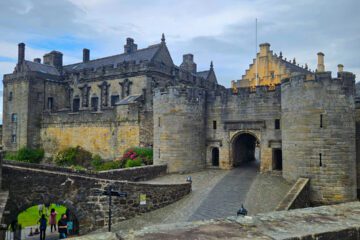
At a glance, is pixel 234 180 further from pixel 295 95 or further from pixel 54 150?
pixel 54 150

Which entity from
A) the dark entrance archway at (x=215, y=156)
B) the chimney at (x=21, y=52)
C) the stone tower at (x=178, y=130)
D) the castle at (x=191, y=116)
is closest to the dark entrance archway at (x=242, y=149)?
the castle at (x=191, y=116)

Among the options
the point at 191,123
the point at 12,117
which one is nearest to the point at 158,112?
the point at 191,123

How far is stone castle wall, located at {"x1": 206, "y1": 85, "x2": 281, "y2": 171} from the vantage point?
2095 cm

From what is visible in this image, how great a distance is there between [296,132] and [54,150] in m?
28.6

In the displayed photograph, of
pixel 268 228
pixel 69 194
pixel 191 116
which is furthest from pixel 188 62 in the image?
A: pixel 268 228

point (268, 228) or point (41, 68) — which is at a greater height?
point (41, 68)

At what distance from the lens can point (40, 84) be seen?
128 feet

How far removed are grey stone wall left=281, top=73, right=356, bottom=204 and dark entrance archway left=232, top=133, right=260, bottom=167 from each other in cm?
611

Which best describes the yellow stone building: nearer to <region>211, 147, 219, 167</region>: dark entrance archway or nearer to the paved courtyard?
<region>211, 147, 219, 167</region>: dark entrance archway

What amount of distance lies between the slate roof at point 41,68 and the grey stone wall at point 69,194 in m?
29.6

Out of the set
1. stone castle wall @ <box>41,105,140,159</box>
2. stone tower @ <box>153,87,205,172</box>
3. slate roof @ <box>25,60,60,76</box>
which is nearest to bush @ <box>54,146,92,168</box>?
stone castle wall @ <box>41,105,140,159</box>

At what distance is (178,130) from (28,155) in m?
23.1

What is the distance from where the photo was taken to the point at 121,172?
1852cm

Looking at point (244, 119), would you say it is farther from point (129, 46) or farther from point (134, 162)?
point (129, 46)
